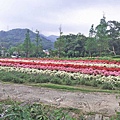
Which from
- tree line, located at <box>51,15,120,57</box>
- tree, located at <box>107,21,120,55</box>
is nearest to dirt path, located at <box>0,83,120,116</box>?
tree line, located at <box>51,15,120,57</box>

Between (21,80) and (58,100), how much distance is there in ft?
11.1

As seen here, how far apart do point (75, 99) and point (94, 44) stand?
30053 mm

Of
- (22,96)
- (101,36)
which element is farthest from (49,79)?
(101,36)

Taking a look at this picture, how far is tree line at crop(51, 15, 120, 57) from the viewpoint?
115 feet

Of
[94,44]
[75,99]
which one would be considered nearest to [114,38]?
[94,44]

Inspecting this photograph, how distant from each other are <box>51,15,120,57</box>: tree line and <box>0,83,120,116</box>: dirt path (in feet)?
91.7

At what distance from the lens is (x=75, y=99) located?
231 inches

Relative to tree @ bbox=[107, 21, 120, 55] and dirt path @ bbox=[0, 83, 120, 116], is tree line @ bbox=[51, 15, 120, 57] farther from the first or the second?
dirt path @ bbox=[0, 83, 120, 116]

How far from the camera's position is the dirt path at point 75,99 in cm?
503

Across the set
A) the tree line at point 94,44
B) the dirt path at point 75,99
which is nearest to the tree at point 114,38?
the tree line at point 94,44

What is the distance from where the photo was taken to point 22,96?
244 inches

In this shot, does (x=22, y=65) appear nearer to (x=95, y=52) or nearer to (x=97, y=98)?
(x=97, y=98)

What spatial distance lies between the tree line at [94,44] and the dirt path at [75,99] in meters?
28.0

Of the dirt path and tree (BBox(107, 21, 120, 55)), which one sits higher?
tree (BBox(107, 21, 120, 55))
